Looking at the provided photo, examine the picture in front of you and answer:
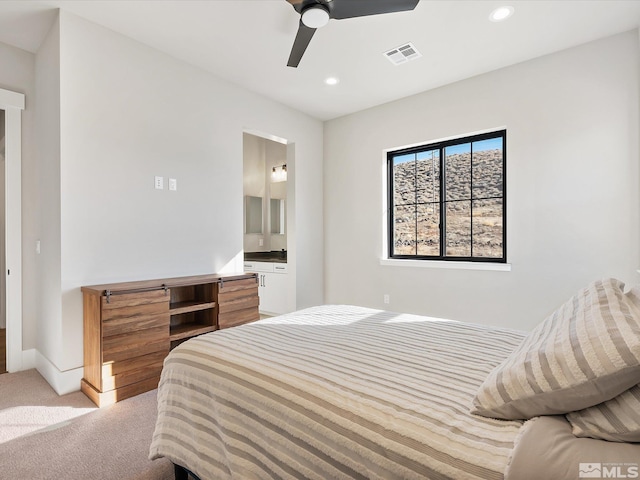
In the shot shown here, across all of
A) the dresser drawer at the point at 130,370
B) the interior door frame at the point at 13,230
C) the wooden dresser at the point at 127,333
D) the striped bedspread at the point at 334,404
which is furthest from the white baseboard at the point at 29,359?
the striped bedspread at the point at 334,404

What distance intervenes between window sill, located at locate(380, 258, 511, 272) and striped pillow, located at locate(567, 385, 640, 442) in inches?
111

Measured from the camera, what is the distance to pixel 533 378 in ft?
2.78

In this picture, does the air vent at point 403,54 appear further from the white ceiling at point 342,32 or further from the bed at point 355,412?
the bed at point 355,412

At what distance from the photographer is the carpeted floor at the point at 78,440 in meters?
1.66

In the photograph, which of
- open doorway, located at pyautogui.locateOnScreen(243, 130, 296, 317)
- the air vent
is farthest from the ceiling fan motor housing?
open doorway, located at pyautogui.locateOnScreen(243, 130, 296, 317)

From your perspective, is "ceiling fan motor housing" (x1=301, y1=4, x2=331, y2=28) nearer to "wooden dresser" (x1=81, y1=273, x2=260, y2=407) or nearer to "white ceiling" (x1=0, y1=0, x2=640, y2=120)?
"white ceiling" (x1=0, y1=0, x2=640, y2=120)

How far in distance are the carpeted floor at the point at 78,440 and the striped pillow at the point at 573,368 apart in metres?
1.60

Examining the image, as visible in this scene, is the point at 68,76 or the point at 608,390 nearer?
the point at 608,390

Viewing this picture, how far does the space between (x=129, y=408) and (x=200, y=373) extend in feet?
4.51

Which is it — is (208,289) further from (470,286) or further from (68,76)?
(470,286)

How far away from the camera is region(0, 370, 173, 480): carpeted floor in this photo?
1.66 metres

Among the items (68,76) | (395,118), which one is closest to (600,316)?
(68,76)

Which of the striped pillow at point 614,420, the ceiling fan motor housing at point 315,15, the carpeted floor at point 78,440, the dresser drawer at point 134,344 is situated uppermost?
the ceiling fan motor housing at point 315,15
